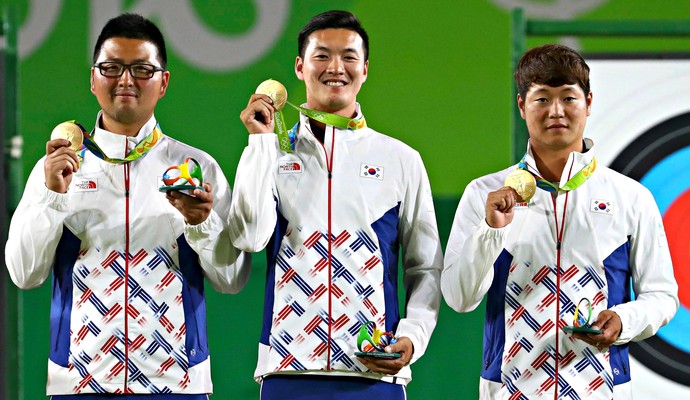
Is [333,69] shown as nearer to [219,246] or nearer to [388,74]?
[219,246]

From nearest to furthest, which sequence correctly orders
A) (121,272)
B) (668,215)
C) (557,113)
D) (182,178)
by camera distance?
(182,178) < (121,272) < (557,113) < (668,215)

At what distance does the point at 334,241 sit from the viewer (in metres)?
2.78

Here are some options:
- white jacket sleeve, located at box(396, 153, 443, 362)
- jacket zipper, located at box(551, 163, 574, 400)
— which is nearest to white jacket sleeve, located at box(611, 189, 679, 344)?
jacket zipper, located at box(551, 163, 574, 400)

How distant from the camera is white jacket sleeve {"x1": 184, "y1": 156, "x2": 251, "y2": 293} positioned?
2.68 m

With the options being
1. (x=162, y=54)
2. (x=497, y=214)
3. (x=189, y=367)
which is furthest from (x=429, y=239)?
(x=162, y=54)

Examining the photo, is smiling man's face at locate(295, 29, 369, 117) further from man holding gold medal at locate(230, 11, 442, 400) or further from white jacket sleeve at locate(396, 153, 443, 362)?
white jacket sleeve at locate(396, 153, 443, 362)

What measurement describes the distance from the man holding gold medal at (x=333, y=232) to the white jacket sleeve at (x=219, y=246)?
5 cm

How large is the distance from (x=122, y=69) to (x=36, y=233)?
20.0 inches

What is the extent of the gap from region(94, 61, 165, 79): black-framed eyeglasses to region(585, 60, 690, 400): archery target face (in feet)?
5.29

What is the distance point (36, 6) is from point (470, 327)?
2.43 metres

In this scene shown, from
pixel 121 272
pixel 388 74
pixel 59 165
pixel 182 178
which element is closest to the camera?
pixel 182 178

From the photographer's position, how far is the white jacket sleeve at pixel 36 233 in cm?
271

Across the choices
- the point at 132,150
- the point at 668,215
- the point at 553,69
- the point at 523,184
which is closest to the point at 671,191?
the point at 668,215

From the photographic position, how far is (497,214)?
2682mm
